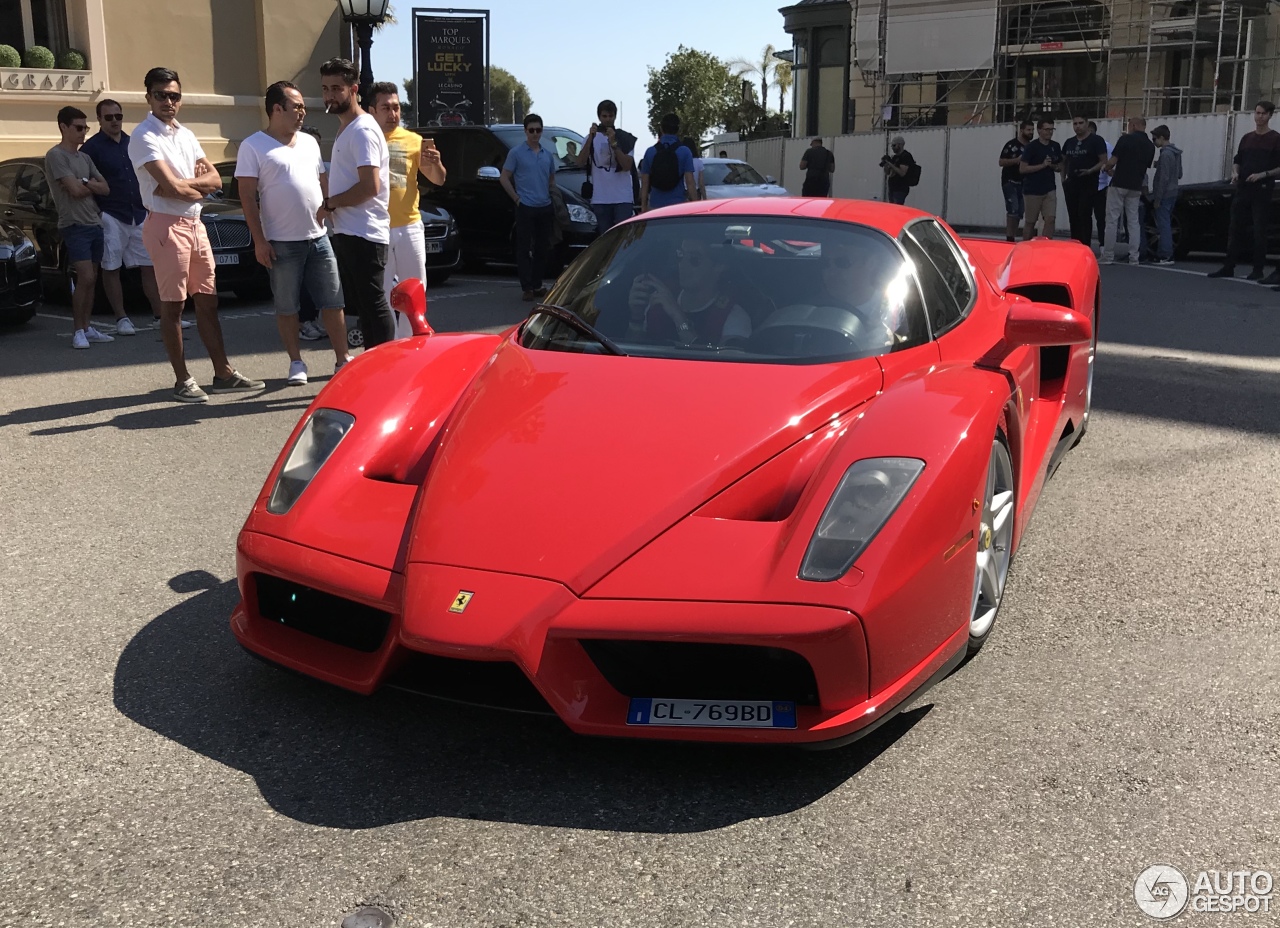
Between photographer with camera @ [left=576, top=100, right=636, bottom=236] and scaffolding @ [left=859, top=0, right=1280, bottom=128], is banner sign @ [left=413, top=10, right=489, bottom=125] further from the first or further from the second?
scaffolding @ [left=859, top=0, right=1280, bottom=128]

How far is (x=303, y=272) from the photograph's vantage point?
24.1 feet

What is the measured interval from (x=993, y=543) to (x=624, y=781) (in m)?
1.34

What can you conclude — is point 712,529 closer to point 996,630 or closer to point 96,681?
point 996,630

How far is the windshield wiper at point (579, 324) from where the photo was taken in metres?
3.74

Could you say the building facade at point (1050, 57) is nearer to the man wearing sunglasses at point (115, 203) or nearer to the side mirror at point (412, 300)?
the man wearing sunglasses at point (115, 203)

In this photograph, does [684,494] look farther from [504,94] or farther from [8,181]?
[504,94]

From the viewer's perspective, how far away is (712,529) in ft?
9.50

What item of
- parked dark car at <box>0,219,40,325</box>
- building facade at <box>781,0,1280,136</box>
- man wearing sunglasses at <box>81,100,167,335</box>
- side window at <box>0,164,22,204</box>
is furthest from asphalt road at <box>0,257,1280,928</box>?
building facade at <box>781,0,1280,136</box>

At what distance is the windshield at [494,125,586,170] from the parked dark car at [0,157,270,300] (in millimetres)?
4009

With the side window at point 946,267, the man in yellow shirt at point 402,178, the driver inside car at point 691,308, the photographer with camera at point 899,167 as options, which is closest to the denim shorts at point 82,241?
the man in yellow shirt at point 402,178

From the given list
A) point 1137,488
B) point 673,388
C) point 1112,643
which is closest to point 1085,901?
point 1112,643

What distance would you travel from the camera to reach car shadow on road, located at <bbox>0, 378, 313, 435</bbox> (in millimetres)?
6688

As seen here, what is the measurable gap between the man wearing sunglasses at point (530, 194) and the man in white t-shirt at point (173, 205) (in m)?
4.80

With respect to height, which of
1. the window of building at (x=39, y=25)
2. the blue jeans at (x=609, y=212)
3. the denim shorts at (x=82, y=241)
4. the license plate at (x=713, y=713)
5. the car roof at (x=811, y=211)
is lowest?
the license plate at (x=713, y=713)
